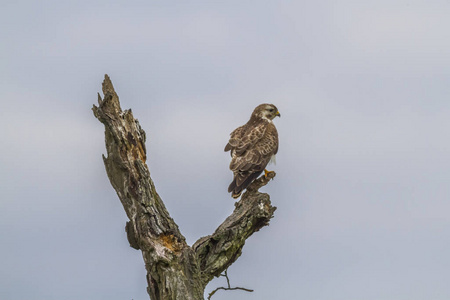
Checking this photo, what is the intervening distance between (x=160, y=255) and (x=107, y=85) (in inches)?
99.0

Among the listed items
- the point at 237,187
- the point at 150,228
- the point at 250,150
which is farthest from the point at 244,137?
the point at 150,228

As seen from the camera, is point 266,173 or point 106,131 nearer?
point 106,131

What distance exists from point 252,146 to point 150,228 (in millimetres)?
5304

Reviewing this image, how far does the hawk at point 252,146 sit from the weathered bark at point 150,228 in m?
2.82

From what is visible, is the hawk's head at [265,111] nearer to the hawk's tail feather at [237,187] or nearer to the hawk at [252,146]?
the hawk at [252,146]

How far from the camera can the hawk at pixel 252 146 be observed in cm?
1414

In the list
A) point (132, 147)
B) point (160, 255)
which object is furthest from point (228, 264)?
point (132, 147)

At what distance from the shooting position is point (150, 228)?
10.4m

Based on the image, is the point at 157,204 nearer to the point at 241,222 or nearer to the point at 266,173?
the point at 241,222

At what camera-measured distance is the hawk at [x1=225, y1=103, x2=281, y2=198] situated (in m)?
14.1

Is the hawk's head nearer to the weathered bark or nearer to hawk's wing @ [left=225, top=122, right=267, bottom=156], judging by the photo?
hawk's wing @ [left=225, top=122, right=267, bottom=156]

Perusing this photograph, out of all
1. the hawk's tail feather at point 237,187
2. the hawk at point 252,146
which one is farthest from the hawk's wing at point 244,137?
the hawk's tail feather at point 237,187

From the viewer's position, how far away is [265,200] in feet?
38.1

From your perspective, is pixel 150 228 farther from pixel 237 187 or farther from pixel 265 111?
pixel 265 111
